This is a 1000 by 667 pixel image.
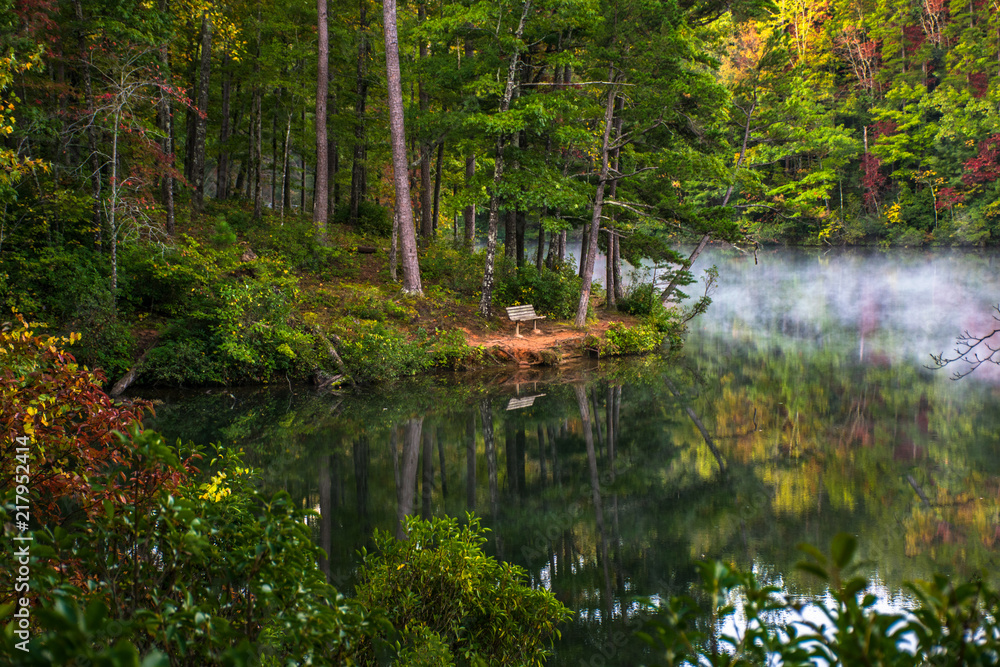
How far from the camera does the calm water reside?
222 inches

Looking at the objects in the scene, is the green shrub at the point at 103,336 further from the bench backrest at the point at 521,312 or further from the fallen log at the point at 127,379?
the bench backrest at the point at 521,312

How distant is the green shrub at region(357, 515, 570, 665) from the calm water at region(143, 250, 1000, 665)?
0.50 meters

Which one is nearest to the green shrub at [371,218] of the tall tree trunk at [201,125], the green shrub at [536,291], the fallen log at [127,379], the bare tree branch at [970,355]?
the tall tree trunk at [201,125]

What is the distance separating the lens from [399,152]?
1603 cm

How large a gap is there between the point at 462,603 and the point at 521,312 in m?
13.2

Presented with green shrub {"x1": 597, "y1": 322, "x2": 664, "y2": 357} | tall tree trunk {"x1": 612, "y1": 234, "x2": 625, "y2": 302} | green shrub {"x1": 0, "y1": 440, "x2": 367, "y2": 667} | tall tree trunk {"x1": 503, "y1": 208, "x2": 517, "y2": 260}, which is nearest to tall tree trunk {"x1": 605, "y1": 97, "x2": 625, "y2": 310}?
tall tree trunk {"x1": 612, "y1": 234, "x2": 625, "y2": 302}

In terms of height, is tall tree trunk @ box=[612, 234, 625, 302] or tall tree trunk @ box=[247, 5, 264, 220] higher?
tall tree trunk @ box=[247, 5, 264, 220]

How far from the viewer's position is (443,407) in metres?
11.4

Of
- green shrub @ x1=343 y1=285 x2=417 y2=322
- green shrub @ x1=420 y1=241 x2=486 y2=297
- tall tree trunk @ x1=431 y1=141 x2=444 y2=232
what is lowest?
green shrub @ x1=343 y1=285 x2=417 y2=322

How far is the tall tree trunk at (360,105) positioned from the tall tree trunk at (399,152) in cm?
433

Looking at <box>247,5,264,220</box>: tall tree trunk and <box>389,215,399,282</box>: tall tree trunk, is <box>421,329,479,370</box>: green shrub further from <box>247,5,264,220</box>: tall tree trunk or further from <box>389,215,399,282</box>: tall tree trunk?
<box>247,5,264,220</box>: tall tree trunk

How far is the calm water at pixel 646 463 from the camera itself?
5.64 meters

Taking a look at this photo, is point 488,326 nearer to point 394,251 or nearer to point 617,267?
point 394,251

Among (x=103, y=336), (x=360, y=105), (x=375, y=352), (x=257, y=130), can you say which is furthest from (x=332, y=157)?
(x=103, y=336)
